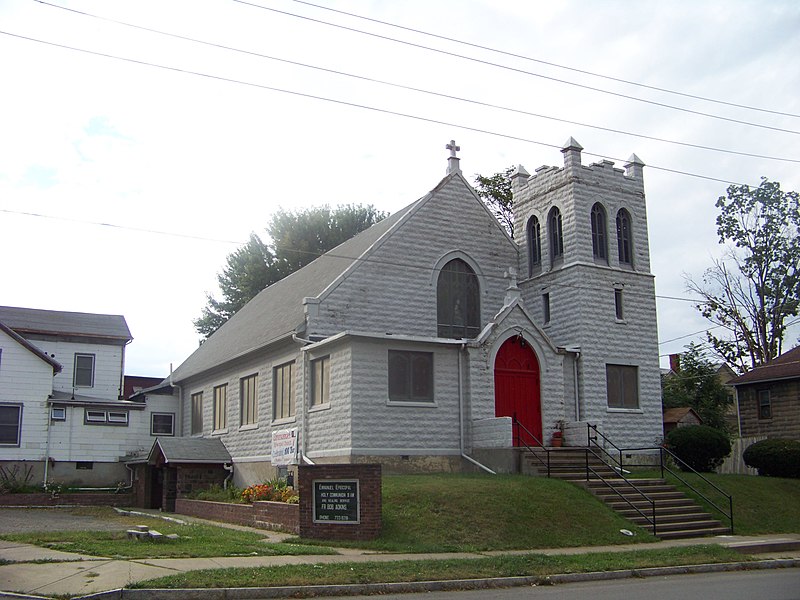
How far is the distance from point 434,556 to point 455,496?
3.64 metres

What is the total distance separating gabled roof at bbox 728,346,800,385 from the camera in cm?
3775

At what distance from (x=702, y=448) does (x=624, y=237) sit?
25.5ft

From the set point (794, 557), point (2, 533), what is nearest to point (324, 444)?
point (2, 533)

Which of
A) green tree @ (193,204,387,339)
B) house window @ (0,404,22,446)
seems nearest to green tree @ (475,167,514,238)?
green tree @ (193,204,387,339)

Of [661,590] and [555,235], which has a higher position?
[555,235]

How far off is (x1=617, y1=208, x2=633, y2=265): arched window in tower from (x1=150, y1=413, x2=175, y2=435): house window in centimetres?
2042

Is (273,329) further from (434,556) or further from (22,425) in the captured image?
(434,556)

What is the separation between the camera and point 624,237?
3080cm

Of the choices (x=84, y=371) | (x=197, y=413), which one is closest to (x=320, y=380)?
(x=197, y=413)

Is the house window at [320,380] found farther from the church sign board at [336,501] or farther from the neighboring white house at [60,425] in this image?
the neighboring white house at [60,425]

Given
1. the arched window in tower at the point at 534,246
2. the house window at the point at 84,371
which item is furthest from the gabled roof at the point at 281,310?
the arched window in tower at the point at 534,246

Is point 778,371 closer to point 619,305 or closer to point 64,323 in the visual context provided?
point 619,305

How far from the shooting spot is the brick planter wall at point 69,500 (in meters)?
30.4

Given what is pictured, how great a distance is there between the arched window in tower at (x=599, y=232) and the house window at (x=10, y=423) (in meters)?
23.0
